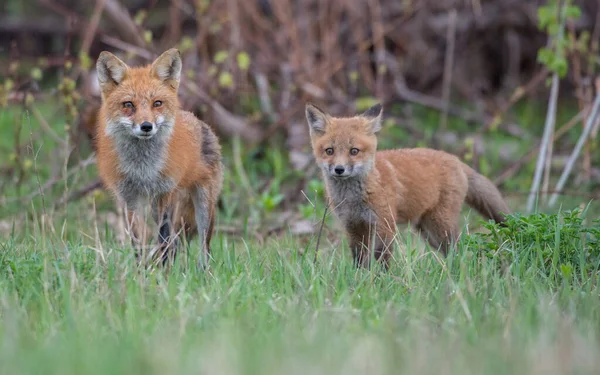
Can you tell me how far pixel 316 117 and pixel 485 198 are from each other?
1598mm

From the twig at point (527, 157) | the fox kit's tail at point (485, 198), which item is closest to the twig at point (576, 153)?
the twig at point (527, 157)

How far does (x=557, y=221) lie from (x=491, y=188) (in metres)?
1.49

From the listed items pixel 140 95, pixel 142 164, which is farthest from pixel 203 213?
pixel 140 95

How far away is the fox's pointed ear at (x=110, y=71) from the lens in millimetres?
6215

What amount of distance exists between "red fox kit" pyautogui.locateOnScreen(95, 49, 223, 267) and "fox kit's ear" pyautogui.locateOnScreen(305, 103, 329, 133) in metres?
0.92

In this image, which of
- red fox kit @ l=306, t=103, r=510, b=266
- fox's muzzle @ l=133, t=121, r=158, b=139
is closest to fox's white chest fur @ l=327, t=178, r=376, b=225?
red fox kit @ l=306, t=103, r=510, b=266

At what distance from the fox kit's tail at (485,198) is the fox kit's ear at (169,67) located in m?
2.64

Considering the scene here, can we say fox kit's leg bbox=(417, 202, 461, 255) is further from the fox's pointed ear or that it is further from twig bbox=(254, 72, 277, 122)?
twig bbox=(254, 72, 277, 122)

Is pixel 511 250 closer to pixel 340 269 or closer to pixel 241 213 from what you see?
pixel 340 269

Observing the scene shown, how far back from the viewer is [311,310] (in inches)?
186

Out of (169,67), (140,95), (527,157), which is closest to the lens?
(140,95)

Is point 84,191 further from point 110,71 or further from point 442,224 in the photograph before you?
point 442,224

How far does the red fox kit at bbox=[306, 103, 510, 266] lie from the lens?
6.71 m

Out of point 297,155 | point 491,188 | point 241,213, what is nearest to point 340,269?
Answer: point 491,188
